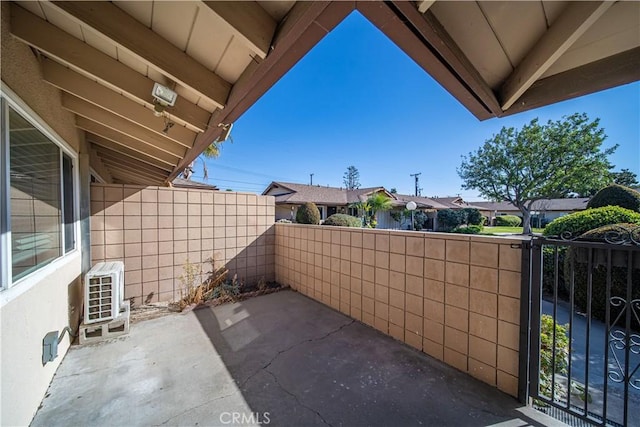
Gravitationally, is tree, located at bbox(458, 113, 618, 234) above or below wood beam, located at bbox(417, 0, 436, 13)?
above

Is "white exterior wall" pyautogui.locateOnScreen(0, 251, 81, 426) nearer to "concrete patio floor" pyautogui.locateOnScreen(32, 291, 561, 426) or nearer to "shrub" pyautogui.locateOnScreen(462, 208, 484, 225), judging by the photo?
"concrete patio floor" pyautogui.locateOnScreen(32, 291, 561, 426)

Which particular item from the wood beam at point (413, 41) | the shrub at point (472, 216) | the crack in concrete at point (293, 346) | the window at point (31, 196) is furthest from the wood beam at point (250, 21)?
the shrub at point (472, 216)

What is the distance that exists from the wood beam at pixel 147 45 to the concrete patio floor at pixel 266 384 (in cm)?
245

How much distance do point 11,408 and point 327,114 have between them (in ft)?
36.5

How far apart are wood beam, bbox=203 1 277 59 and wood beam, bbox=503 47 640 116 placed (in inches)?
65.0

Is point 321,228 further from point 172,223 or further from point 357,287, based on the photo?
point 172,223

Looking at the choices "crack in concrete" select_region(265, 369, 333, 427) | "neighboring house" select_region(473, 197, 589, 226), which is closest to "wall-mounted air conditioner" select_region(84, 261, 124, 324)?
"crack in concrete" select_region(265, 369, 333, 427)

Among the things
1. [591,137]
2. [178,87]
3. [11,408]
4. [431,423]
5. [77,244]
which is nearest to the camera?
[11,408]

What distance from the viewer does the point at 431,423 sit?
5.86 feet

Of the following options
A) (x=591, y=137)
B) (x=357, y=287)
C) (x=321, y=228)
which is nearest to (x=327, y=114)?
(x=321, y=228)

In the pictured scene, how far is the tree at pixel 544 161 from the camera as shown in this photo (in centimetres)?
1425

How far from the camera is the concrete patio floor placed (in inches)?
72.9

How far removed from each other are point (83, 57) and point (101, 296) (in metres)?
2.60

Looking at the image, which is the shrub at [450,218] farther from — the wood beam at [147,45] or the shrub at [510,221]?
the wood beam at [147,45]
